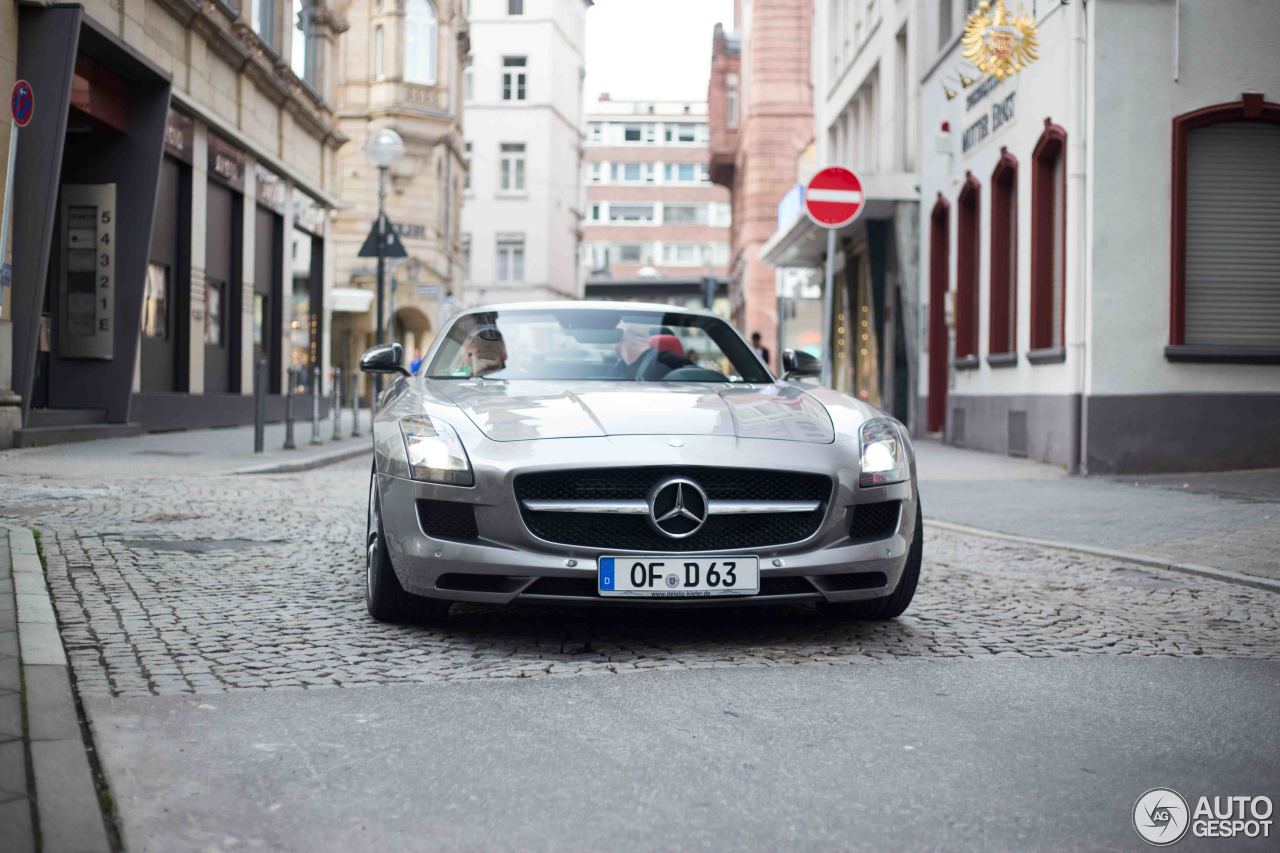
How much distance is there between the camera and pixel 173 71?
65.1ft

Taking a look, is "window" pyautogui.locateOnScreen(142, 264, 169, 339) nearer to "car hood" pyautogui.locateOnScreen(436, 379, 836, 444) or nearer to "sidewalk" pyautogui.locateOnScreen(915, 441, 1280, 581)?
"sidewalk" pyautogui.locateOnScreen(915, 441, 1280, 581)

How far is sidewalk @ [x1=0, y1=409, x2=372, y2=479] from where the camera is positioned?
13156 mm

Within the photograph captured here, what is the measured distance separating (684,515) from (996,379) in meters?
14.3

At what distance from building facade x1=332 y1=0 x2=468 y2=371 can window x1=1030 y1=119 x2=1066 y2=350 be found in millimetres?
35318

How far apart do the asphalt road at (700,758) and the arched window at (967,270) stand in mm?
16143

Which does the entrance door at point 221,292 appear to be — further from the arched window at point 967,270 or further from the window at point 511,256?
the window at point 511,256

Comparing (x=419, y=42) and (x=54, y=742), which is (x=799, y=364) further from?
(x=419, y=42)

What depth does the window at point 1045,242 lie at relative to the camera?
16.4 metres

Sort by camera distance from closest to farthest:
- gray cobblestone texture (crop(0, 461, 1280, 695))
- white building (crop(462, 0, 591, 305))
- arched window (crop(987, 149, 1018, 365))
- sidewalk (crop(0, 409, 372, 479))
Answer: gray cobblestone texture (crop(0, 461, 1280, 695)) → sidewalk (crop(0, 409, 372, 479)) → arched window (crop(987, 149, 1018, 365)) → white building (crop(462, 0, 591, 305))

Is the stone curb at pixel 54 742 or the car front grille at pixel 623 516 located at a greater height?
the car front grille at pixel 623 516

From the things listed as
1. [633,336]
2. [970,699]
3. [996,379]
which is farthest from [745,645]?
[996,379]

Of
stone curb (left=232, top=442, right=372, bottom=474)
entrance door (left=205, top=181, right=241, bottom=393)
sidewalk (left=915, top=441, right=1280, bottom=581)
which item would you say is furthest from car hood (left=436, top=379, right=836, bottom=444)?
entrance door (left=205, top=181, right=241, bottom=393)

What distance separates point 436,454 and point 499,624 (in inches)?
33.3

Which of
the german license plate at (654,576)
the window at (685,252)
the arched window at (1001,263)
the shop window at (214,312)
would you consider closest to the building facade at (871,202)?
the arched window at (1001,263)
